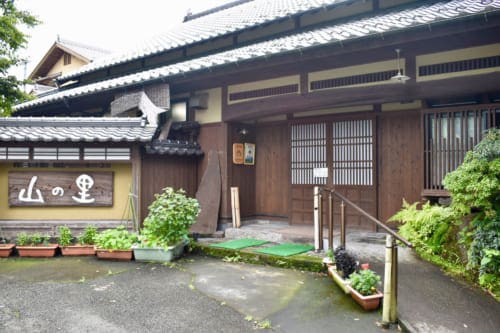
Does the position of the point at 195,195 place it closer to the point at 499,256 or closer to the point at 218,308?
the point at 218,308

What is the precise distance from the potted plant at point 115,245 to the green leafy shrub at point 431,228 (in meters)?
5.07

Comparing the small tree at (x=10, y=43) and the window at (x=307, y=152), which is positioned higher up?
the small tree at (x=10, y=43)

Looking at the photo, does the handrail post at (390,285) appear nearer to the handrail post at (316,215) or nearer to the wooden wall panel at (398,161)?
the handrail post at (316,215)

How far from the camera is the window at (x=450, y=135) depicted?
6828 mm

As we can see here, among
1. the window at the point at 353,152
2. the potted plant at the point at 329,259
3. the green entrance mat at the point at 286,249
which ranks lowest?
the green entrance mat at the point at 286,249

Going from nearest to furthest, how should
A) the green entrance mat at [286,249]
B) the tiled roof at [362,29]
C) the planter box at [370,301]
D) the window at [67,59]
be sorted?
1. the planter box at [370,301]
2. the tiled roof at [362,29]
3. the green entrance mat at [286,249]
4. the window at [67,59]

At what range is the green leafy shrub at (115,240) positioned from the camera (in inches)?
296

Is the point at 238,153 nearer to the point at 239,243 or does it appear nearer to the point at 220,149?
the point at 220,149

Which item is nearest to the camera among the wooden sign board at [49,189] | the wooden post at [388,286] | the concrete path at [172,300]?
the wooden post at [388,286]

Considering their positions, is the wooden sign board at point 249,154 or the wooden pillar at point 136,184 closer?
the wooden pillar at point 136,184

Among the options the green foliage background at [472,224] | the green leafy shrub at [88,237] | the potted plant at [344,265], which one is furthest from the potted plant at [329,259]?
the green leafy shrub at [88,237]

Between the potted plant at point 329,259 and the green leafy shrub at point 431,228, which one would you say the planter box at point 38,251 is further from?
the green leafy shrub at point 431,228

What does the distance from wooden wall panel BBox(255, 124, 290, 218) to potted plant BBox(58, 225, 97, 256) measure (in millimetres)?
4215

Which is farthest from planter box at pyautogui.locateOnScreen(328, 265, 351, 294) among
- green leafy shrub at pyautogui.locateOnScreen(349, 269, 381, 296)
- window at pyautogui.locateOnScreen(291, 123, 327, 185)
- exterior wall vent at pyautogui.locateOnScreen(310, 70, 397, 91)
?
exterior wall vent at pyautogui.locateOnScreen(310, 70, 397, 91)
